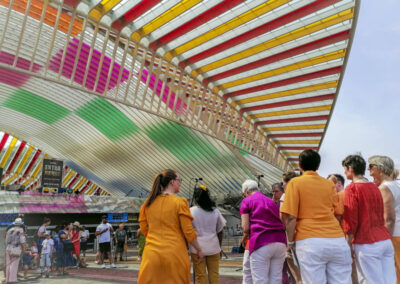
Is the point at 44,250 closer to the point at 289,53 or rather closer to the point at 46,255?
the point at 46,255

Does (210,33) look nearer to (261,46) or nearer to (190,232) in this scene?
(261,46)

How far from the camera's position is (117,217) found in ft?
88.4

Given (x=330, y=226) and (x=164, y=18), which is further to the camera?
(x=164, y=18)

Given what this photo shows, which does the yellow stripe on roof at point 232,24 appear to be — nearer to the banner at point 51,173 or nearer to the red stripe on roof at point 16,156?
the banner at point 51,173

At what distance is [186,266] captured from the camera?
2.90 m

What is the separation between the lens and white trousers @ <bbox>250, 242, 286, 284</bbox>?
3.56 m

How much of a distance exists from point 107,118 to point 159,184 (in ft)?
88.2

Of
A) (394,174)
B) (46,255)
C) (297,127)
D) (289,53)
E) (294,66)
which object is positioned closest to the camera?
(394,174)

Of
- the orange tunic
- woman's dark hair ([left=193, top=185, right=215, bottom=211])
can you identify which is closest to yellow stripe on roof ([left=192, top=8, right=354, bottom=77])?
woman's dark hair ([left=193, top=185, right=215, bottom=211])

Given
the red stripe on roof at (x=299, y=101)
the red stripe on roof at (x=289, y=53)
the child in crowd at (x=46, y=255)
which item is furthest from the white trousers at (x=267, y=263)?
the red stripe on roof at (x=299, y=101)

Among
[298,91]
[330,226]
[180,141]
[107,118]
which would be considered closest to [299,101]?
[298,91]

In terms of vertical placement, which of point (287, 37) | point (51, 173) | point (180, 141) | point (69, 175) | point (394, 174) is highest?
point (287, 37)

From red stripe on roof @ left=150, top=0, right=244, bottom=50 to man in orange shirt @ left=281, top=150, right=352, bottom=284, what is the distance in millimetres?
9978

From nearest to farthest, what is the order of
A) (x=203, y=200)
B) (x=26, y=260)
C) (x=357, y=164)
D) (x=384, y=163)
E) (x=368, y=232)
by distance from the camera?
1. (x=368, y=232)
2. (x=357, y=164)
3. (x=384, y=163)
4. (x=203, y=200)
5. (x=26, y=260)
